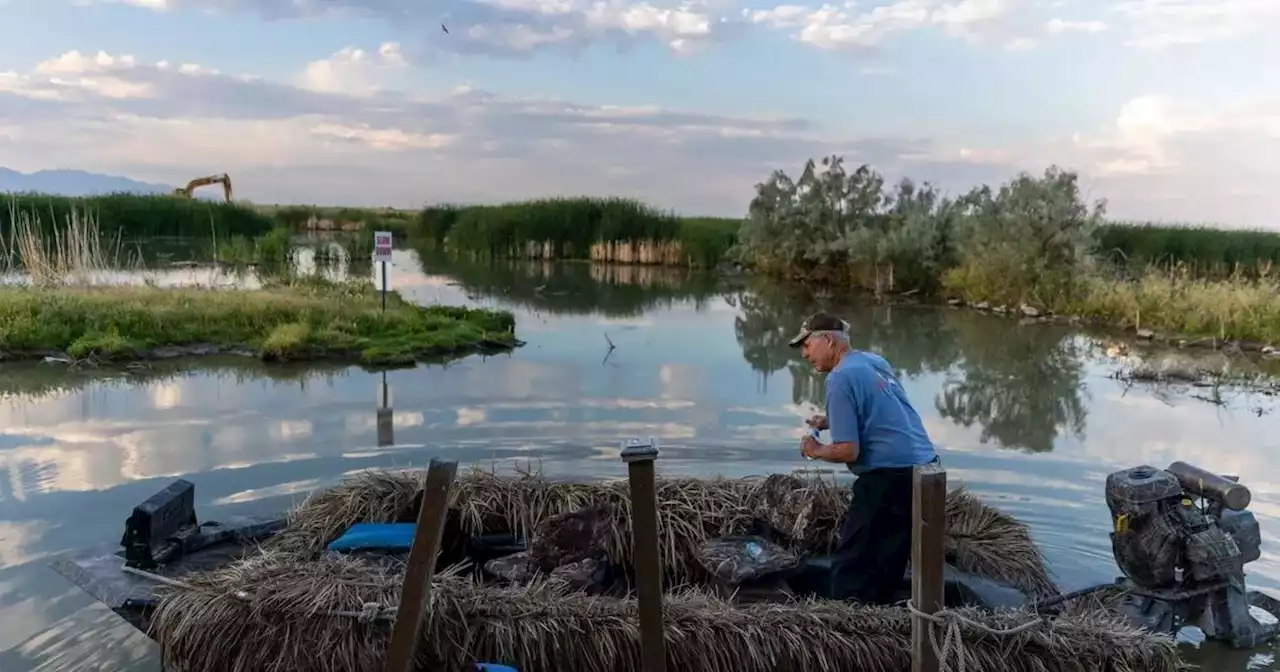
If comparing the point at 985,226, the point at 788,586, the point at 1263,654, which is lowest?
the point at 1263,654

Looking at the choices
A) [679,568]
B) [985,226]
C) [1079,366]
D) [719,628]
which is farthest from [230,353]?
[985,226]

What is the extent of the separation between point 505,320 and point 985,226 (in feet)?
44.0

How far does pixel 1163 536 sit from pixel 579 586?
3.07 metres

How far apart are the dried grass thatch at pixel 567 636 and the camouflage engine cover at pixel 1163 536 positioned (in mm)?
960

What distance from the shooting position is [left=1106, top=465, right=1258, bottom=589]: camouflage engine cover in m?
5.05

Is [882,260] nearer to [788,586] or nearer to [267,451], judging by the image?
[267,451]

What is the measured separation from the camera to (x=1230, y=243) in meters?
31.2

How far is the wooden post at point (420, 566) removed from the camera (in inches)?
152

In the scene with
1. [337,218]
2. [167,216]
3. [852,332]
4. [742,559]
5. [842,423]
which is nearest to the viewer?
[842,423]

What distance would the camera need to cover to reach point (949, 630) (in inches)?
150

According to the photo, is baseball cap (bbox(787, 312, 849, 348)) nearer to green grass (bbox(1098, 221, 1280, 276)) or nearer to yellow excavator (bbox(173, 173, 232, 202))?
green grass (bbox(1098, 221, 1280, 276))

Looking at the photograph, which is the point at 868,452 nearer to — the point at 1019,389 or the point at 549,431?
the point at 549,431

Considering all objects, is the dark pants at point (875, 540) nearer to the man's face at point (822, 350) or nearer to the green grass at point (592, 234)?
the man's face at point (822, 350)

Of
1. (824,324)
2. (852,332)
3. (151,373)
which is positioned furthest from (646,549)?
(852,332)
